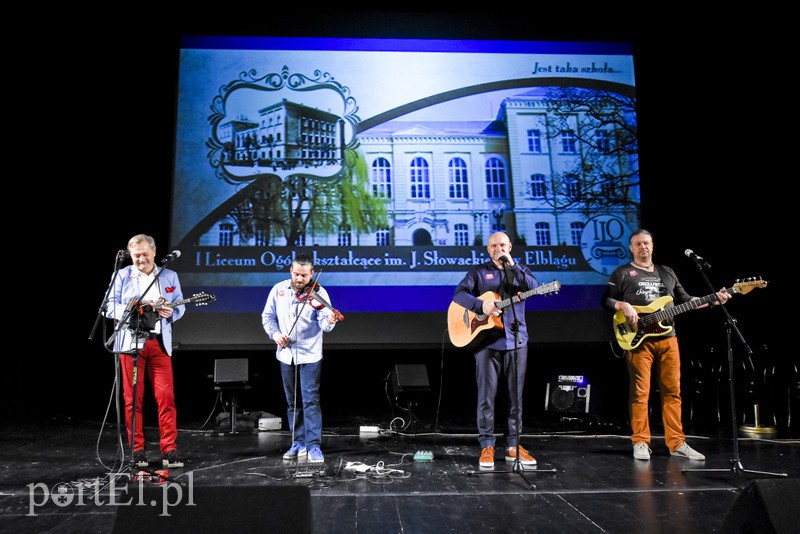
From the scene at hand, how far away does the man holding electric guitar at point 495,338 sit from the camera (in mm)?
4301

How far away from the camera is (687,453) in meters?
4.55

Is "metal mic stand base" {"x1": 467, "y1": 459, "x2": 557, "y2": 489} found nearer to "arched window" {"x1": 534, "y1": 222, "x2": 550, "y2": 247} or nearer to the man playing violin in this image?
the man playing violin

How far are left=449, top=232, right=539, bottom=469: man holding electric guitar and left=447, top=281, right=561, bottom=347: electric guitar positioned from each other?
0.04 feet

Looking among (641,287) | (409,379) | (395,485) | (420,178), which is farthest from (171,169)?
(641,287)

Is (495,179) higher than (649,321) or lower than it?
higher

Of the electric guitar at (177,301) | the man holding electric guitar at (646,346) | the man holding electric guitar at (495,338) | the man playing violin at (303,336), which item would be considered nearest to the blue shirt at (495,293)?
the man holding electric guitar at (495,338)

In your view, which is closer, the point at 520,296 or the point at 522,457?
the point at 520,296

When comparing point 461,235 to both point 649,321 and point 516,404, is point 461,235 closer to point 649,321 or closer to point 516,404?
Answer: point 649,321

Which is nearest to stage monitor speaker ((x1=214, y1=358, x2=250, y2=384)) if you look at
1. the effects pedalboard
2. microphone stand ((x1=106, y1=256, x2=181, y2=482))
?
microphone stand ((x1=106, y1=256, x2=181, y2=482))

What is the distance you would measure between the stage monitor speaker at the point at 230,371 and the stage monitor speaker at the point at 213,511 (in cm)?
432

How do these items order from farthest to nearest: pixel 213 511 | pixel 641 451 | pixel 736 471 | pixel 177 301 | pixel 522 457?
pixel 641 451 → pixel 522 457 → pixel 177 301 → pixel 736 471 → pixel 213 511

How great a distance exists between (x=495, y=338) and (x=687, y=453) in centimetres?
180

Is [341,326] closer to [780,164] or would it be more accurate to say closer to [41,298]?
[41,298]

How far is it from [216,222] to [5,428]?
3.14m
